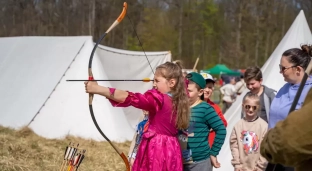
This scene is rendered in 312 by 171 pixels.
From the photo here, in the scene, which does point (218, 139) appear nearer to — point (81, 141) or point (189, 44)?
point (81, 141)

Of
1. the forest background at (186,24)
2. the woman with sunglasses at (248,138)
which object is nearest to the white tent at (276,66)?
the woman with sunglasses at (248,138)

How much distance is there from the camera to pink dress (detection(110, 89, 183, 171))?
2709 mm

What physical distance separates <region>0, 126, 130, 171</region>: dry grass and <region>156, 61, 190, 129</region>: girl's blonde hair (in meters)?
2.47

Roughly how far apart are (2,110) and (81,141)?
153 centimetres

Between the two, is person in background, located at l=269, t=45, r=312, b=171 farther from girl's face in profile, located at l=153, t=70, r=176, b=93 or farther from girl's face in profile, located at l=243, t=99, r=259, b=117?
girl's face in profile, located at l=243, t=99, r=259, b=117

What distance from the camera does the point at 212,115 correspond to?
3100mm

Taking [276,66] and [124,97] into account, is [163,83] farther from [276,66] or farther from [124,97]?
[276,66]

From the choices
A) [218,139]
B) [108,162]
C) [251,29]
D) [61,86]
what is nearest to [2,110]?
[61,86]

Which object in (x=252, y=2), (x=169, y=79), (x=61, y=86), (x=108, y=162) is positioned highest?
(x=252, y=2)

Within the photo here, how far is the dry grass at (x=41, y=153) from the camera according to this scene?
4.95 m

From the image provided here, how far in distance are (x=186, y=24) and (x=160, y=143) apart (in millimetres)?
28150

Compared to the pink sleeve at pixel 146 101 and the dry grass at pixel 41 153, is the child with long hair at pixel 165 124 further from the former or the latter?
the dry grass at pixel 41 153

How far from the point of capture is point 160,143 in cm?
273

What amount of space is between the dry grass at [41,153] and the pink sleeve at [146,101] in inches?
97.9
